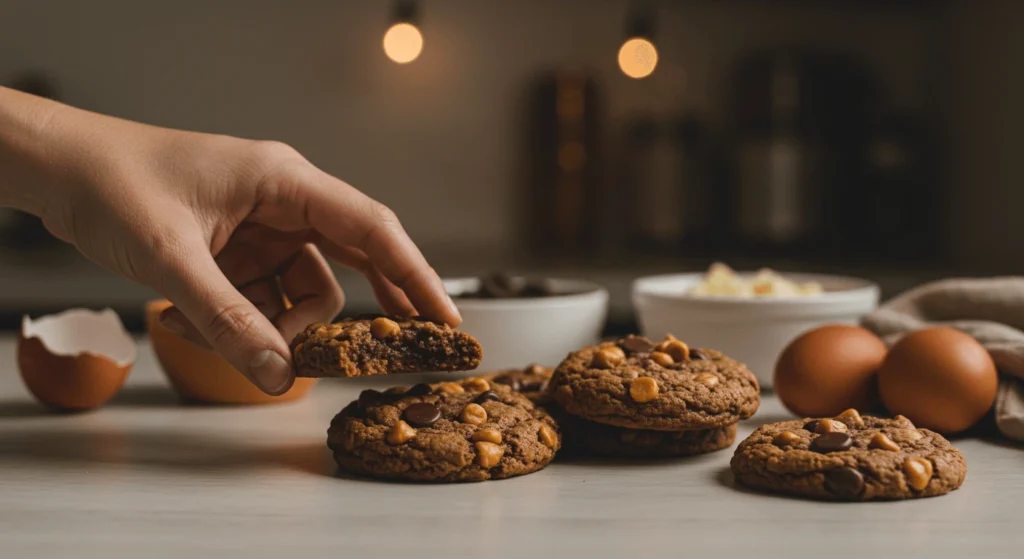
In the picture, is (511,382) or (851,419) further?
(511,382)

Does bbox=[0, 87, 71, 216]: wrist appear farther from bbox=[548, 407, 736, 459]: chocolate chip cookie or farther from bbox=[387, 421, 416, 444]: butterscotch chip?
bbox=[548, 407, 736, 459]: chocolate chip cookie

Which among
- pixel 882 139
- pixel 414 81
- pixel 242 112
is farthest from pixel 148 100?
pixel 882 139

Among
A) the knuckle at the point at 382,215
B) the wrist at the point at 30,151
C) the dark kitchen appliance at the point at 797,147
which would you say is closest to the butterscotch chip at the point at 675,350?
the knuckle at the point at 382,215

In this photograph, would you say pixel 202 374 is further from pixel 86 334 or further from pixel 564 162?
pixel 564 162

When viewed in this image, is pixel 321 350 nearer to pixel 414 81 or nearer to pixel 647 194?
pixel 647 194

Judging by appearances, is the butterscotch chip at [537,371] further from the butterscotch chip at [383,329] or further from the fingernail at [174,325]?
the fingernail at [174,325]

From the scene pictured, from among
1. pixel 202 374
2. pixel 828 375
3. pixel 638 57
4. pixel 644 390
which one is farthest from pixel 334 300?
pixel 638 57
